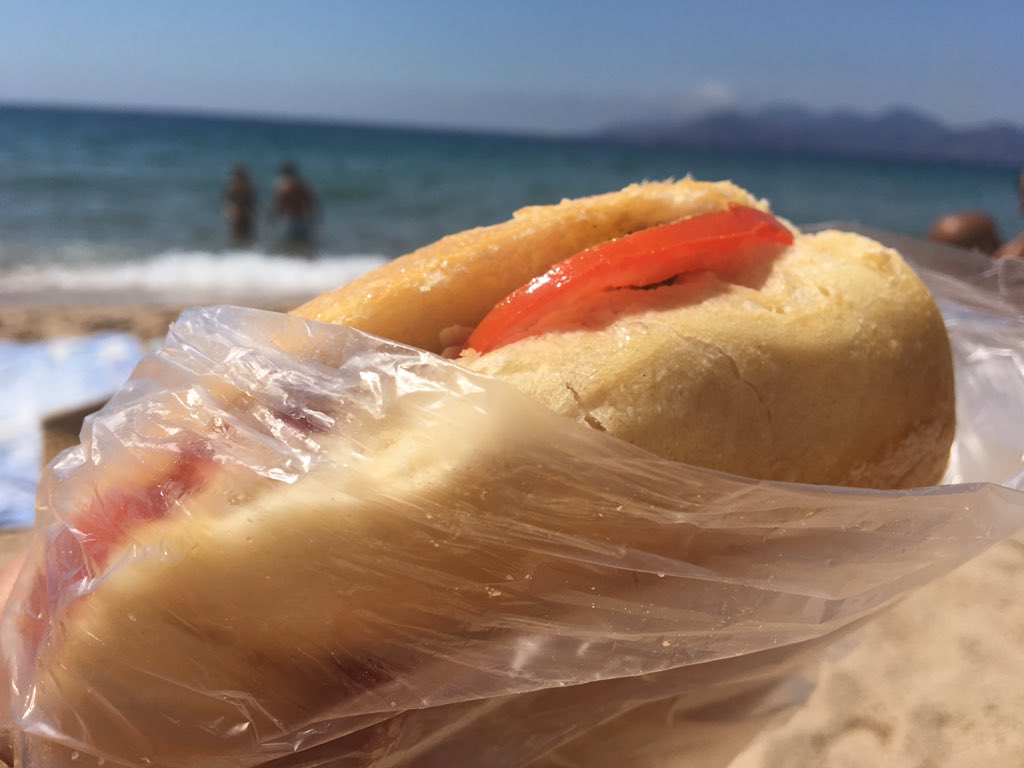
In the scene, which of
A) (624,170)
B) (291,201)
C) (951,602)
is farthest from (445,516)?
(624,170)

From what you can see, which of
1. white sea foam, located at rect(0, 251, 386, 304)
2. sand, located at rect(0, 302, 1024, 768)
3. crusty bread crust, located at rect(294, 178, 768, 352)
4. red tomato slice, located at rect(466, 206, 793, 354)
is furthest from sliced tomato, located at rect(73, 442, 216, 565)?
white sea foam, located at rect(0, 251, 386, 304)

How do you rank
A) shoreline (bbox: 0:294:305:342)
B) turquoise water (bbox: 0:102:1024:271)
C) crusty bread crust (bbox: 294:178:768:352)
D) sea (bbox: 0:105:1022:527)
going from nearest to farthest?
crusty bread crust (bbox: 294:178:768:352) < sea (bbox: 0:105:1022:527) < shoreline (bbox: 0:294:305:342) < turquoise water (bbox: 0:102:1024:271)

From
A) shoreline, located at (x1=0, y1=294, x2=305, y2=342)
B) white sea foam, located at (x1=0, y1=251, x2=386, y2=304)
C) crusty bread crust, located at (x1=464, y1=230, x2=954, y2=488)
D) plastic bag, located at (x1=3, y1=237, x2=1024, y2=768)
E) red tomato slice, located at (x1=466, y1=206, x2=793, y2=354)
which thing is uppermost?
red tomato slice, located at (x1=466, y1=206, x2=793, y2=354)

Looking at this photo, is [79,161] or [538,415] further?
[79,161]

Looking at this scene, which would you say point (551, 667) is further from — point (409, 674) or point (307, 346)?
point (307, 346)

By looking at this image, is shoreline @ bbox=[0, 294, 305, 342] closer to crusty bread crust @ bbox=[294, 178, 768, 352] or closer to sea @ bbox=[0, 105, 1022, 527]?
sea @ bbox=[0, 105, 1022, 527]

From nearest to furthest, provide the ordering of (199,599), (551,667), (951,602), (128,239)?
(199,599) → (551,667) → (951,602) → (128,239)

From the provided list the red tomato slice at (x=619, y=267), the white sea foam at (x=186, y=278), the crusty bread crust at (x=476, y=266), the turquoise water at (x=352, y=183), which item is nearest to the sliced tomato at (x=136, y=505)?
the crusty bread crust at (x=476, y=266)

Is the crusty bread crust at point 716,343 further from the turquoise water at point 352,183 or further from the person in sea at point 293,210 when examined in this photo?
the person in sea at point 293,210
